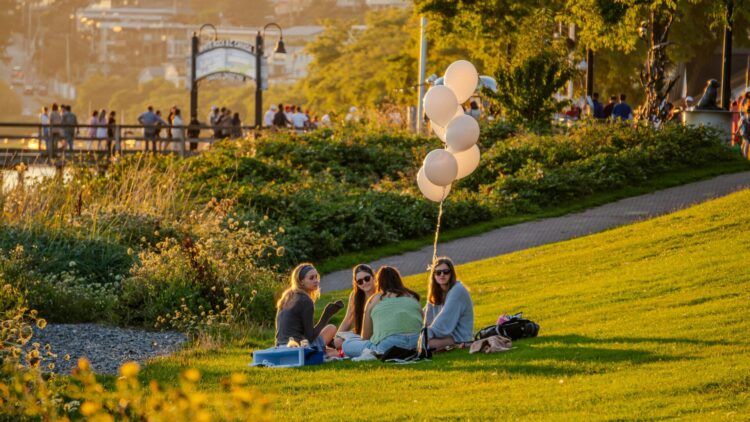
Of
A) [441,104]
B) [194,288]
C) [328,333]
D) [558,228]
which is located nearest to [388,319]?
[328,333]

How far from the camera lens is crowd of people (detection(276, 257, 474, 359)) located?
12.2m

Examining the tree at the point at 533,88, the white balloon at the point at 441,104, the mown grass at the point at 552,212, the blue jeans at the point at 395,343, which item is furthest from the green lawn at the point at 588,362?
the tree at the point at 533,88

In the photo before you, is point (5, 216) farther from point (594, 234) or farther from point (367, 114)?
point (367, 114)

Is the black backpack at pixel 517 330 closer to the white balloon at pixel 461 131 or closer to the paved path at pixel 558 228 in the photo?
the white balloon at pixel 461 131

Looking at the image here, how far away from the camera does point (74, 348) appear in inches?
546

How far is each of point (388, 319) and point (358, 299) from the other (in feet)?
3.14

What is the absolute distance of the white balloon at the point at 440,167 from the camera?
13.0 meters

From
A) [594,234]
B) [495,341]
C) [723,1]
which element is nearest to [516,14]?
[723,1]

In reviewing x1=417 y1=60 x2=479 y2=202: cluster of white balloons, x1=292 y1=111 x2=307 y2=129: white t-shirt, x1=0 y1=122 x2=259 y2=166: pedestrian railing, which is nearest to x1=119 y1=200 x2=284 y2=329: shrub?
x1=417 y1=60 x2=479 y2=202: cluster of white balloons

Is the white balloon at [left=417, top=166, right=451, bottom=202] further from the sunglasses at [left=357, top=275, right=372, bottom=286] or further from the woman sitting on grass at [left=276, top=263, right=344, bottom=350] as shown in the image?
the woman sitting on grass at [left=276, top=263, right=344, bottom=350]

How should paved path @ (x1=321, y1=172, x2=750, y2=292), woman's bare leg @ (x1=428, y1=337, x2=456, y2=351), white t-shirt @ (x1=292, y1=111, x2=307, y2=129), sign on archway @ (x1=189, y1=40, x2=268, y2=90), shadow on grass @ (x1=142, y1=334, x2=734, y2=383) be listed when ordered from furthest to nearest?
1. sign on archway @ (x1=189, y1=40, x2=268, y2=90)
2. white t-shirt @ (x1=292, y1=111, x2=307, y2=129)
3. paved path @ (x1=321, y1=172, x2=750, y2=292)
4. woman's bare leg @ (x1=428, y1=337, x2=456, y2=351)
5. shadow on grass @ (x1=142, y1=334, x2=734, y2=383)

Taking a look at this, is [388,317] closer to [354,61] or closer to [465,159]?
[465,159]

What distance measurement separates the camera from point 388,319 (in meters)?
12.2

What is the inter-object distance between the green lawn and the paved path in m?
3.94
